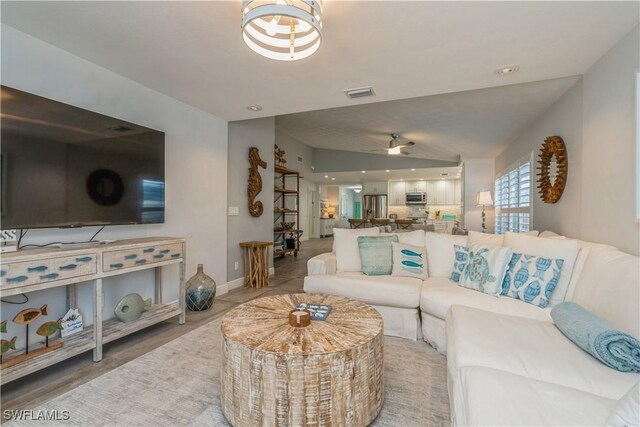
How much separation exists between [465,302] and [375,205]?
875 cm

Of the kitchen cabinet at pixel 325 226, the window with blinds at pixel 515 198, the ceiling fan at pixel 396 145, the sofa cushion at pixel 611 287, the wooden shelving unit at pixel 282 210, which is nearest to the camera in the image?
the sofa cushion at pixel 611 287

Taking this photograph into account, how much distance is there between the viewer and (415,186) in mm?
10531

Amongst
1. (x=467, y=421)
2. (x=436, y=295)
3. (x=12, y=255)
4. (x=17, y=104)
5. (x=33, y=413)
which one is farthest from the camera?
(x=436, y=295)

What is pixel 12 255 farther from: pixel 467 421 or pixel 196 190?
pixel 467 421

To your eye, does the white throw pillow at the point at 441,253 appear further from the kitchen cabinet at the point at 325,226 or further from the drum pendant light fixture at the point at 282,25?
the kitchen cabinet at the point at 325,226

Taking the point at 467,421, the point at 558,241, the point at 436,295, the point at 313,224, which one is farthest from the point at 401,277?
Result: the point at 313,224

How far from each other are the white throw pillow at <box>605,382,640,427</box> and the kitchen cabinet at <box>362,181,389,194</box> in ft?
34.1

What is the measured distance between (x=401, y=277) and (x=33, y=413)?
2854 mm

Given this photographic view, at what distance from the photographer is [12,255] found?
1808mm

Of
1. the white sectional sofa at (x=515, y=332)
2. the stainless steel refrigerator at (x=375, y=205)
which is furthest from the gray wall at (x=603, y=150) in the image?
the stainless steel refrigerator at (x=375, y=205)

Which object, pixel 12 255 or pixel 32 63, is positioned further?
pixel 32 63

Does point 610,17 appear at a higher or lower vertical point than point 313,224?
higher

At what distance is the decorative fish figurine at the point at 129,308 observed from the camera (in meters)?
2.54

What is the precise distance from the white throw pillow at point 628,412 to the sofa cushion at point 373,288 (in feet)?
6.16
